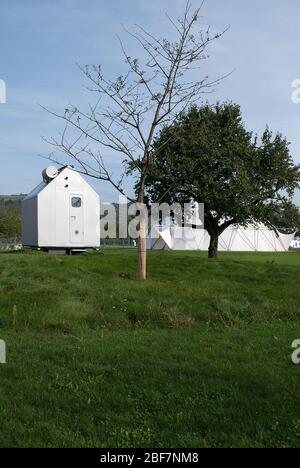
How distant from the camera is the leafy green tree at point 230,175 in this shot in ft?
100

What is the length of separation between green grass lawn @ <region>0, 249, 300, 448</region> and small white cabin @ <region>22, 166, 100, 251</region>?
12490 millimetres

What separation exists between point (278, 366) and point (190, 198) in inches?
1044

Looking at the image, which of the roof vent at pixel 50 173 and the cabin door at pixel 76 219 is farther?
the roof vent at pixel 50 173

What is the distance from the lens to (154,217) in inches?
1379

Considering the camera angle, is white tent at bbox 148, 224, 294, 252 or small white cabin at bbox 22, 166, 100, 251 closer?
small white cabin at bbox 22, 166, 100, 251

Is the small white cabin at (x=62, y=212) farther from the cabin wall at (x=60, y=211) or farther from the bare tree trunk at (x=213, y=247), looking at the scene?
the bare tree trunk at (x=213, y=247)

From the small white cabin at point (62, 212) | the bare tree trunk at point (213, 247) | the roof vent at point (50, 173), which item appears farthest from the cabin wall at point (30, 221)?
the bare tree trunk at point (213, 247)

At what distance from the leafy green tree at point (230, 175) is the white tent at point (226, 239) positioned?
20.4 meters

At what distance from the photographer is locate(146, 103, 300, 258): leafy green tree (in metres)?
30.5

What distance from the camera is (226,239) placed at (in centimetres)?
6894

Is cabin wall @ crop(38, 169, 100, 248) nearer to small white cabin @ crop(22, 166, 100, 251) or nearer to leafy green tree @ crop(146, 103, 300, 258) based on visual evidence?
small white cabin @ crop(22, 166, 100, 251)

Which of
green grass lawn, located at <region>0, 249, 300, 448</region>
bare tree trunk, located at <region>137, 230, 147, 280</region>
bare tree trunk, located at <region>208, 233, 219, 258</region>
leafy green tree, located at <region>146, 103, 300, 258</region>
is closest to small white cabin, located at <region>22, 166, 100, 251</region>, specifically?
leafy green tree, located at <region>146, 103, 300, 258</region>

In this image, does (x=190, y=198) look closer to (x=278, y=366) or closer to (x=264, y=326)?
(x=264, y=326)

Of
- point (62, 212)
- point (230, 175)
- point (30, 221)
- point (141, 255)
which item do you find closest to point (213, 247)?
point (230, 175)
